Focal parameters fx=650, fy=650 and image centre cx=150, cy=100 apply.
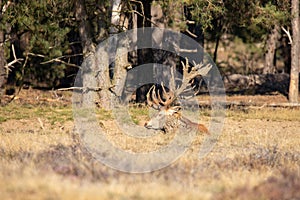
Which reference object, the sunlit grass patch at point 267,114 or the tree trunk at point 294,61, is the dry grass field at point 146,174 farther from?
the tree trunk at point 294,61

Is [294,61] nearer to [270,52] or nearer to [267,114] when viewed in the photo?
[267,114]

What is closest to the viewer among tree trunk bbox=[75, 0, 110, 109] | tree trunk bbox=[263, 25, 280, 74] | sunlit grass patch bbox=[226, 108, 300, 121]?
sunlit grass patch bbox=[226, 108, 300, 121]

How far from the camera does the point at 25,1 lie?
62.0 feet

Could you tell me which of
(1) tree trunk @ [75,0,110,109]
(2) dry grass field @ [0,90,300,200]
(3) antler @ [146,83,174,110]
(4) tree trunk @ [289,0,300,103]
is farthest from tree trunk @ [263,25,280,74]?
(3) antler @ [146,83,174,110]

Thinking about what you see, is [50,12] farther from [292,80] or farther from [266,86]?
[266,86]

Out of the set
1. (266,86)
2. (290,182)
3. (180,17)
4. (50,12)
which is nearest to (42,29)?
(50,12)

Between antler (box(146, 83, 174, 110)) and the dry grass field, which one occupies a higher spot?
antler (box(146, 83, 174, 110))

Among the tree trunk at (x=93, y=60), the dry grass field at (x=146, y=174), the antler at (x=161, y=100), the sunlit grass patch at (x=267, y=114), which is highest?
the tree trunk at (x=93, y=60)

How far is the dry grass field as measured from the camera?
7656 millimetres

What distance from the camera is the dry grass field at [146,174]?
7656 mm

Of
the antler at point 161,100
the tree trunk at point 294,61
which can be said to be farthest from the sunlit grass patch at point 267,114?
the antler at point 161,100

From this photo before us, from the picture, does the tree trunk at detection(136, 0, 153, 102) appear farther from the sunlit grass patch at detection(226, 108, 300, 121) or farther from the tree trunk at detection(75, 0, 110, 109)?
the sunlit grass patch at detection(226, 108, 300, 121)

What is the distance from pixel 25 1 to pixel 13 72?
11.1 meters

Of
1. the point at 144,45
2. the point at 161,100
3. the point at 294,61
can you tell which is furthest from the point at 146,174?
the point at 294,61
